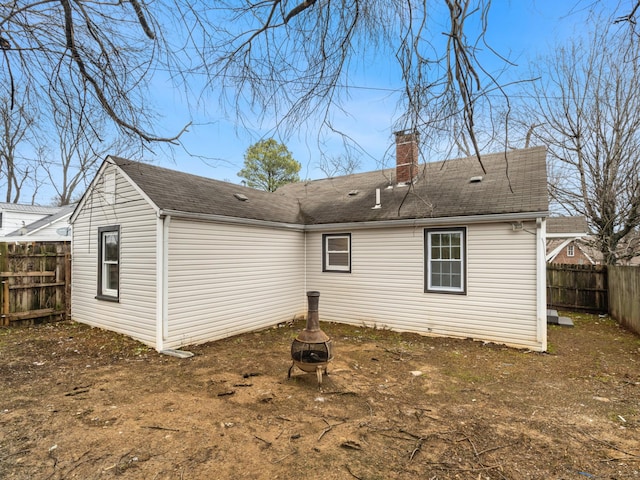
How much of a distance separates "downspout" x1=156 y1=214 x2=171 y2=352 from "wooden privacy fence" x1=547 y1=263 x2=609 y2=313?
12046mm

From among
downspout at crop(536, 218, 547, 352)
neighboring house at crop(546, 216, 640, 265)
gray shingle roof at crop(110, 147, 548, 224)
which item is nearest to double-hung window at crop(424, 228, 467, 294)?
gray shingle roof at crop(110, 147, 548, 224)

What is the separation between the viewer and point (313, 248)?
32.9ft

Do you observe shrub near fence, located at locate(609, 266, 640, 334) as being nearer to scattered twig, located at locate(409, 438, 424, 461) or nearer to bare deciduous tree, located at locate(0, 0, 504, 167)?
scattered twig, located at locate(409, 438, 424, 461)

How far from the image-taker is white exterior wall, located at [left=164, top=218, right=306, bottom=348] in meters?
6.93

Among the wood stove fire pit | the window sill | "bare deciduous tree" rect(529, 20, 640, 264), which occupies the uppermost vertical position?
"bare deciduous tree" rect(529, 20, 640, 264)

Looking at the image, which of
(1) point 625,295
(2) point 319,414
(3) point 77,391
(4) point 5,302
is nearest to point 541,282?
(1) point 625,295

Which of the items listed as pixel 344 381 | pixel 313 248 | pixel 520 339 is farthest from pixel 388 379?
pixel 313 248

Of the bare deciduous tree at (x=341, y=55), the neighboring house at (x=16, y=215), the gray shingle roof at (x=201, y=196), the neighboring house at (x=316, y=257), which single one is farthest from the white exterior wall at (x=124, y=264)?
the neighboring house at (x=16, y=215)

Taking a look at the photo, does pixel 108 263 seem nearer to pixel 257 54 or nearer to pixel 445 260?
pixel 257 54

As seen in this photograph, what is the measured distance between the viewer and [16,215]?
77.9 feet

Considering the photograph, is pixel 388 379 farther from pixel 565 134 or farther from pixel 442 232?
pixel 565 134

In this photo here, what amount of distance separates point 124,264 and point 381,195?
686 centimetres

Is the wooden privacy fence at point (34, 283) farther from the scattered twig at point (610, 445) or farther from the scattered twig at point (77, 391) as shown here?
the scattered twig at point (610, 445)

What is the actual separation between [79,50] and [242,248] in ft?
19.4
